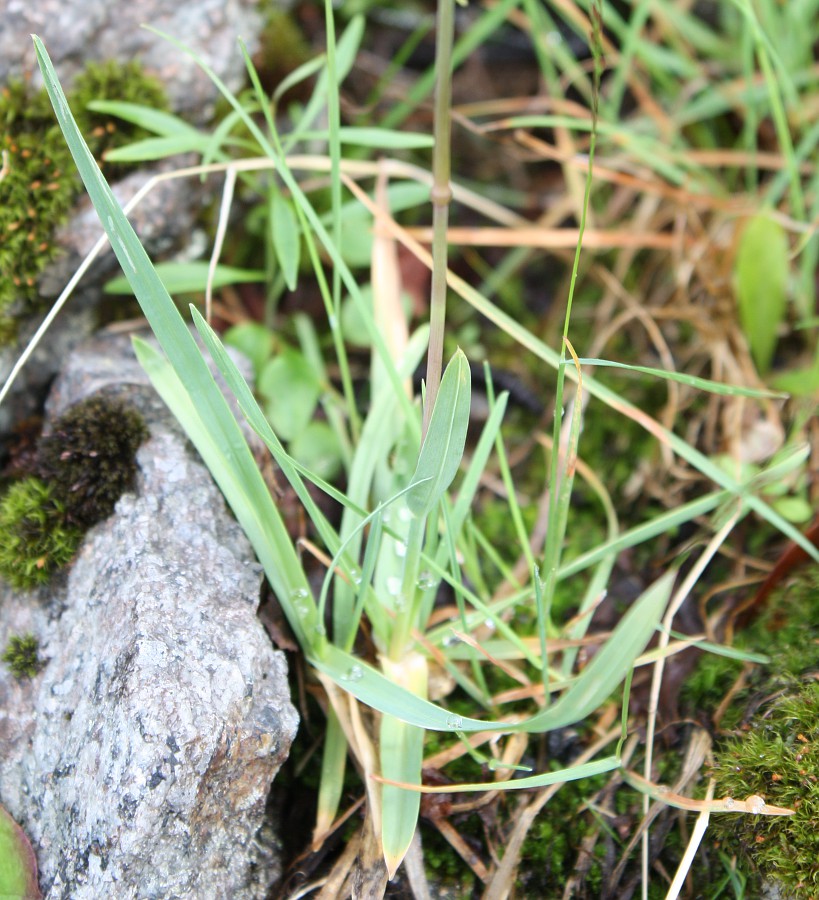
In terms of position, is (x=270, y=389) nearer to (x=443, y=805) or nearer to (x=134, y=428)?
(x=134, y=428)

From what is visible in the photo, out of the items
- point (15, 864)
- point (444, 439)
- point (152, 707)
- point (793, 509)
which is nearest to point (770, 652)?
point (793, 509)

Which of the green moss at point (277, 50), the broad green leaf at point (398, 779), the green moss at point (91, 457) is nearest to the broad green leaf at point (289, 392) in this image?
the green moss at point (91, 457)

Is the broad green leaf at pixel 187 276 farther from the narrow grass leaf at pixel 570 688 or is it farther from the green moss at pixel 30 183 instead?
the narrow grass leaf at pixel 570 688

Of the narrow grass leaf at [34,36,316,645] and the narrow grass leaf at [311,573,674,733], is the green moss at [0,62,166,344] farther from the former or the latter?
the narrow grass leaf at [311,573,674,733]

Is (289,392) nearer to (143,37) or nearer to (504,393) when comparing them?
(504,393)

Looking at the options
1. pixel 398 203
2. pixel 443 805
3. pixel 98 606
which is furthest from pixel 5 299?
pixel 443 805

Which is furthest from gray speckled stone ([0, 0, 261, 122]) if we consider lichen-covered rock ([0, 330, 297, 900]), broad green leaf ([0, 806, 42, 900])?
broad green leaf ([0, 806, 42, 900])
